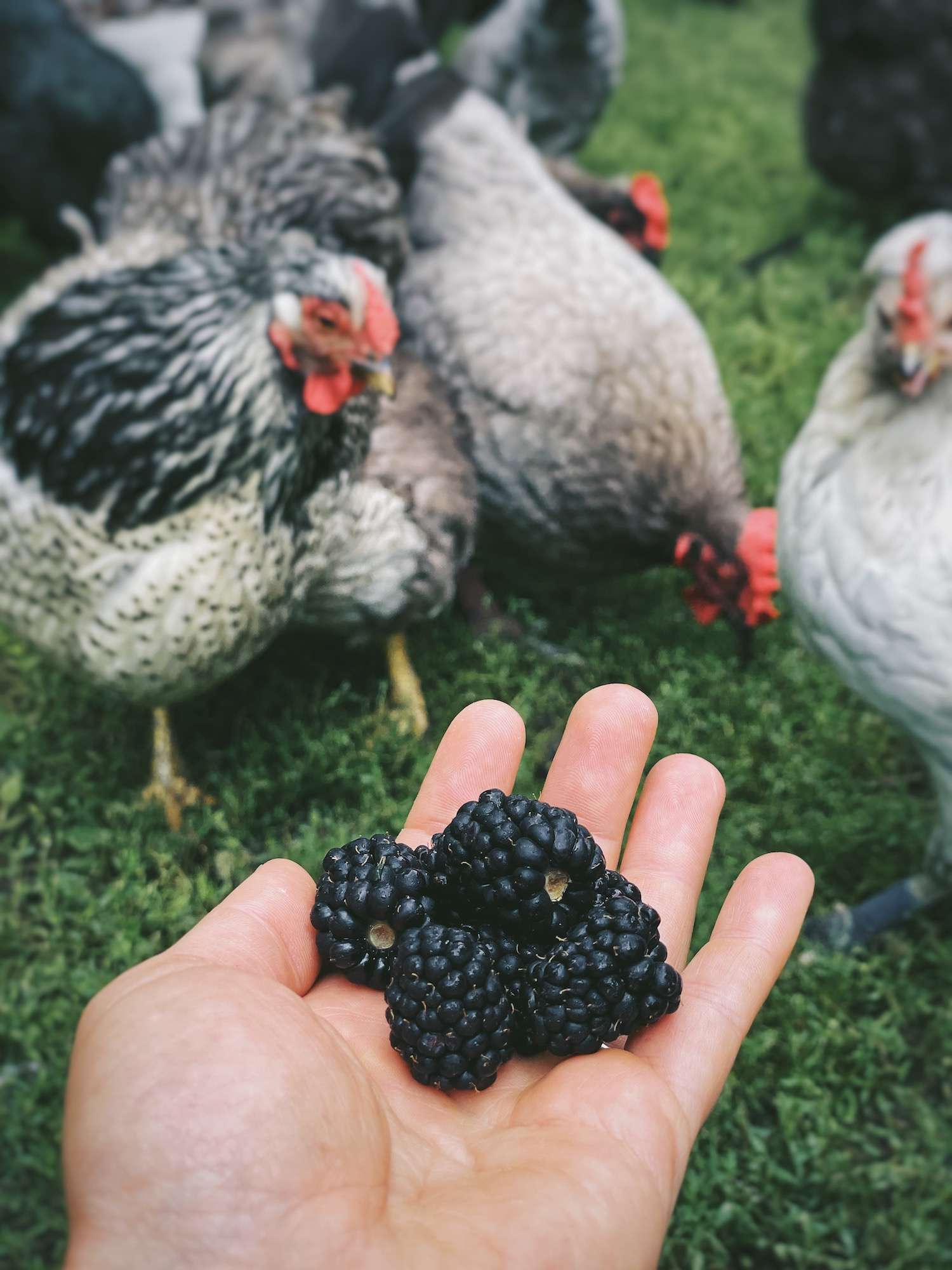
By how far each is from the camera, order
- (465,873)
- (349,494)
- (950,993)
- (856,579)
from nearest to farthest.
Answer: (465,873), (856,579), (950,993), (349,494)

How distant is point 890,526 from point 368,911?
1.41m

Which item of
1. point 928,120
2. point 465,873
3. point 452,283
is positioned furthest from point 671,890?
point 928,120

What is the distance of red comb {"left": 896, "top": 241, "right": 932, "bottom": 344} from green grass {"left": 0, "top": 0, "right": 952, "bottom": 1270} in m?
1.14

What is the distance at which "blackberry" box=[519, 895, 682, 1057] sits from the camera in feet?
5.09

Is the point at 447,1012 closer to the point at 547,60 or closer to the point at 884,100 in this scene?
the point at 547,60

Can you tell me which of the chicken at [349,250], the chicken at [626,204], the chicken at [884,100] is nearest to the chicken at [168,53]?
the chicken at [349,250]

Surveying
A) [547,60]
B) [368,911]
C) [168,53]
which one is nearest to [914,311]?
[368,911]

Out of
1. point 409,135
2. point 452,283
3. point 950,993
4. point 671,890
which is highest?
point 409,135

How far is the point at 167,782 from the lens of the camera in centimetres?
290

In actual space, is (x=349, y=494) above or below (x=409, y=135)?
below

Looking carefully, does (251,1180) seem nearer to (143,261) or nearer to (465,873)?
(465,873)

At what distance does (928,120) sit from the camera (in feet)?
17.6

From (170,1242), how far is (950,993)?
2.07 metres

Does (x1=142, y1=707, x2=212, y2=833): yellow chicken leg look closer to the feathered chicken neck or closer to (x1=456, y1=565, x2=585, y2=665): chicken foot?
the feathered chicken neck
